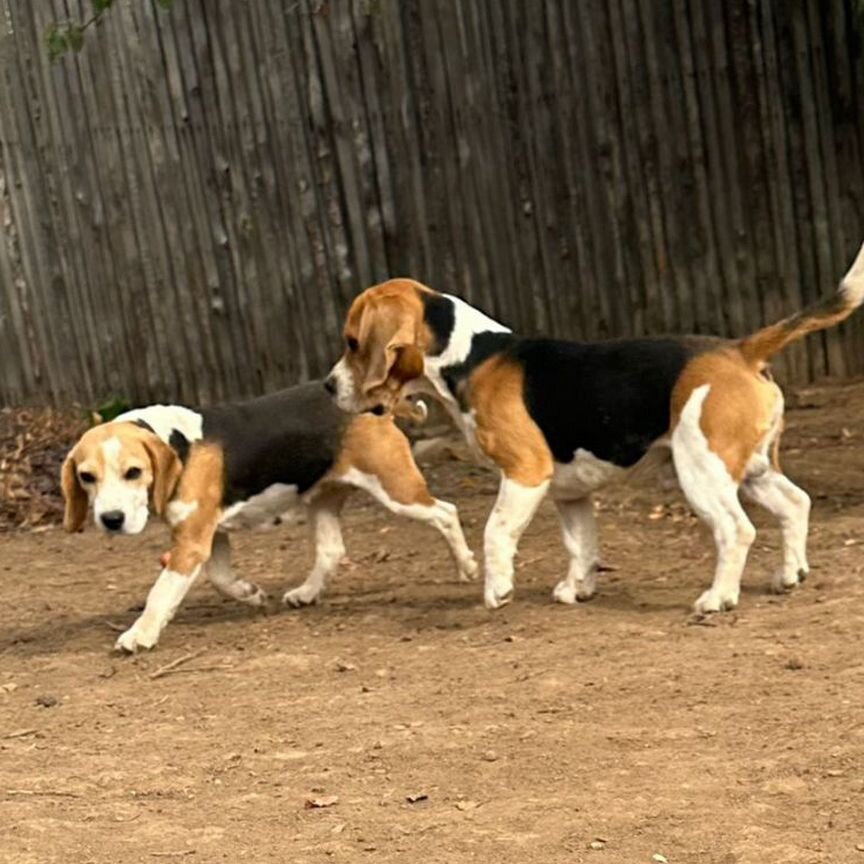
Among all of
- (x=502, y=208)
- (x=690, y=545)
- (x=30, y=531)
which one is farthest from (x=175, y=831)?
(x=502, y=208)

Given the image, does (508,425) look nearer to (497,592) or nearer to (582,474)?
(582,474)

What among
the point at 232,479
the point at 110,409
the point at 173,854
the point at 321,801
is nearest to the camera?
the point at 173,854

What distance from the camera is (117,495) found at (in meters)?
7.55

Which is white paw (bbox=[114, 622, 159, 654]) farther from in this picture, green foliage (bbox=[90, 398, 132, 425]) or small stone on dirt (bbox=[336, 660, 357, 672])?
green foliage (bbox=[90, 398, 132, 425])

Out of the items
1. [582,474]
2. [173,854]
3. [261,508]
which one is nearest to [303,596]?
[261,508]

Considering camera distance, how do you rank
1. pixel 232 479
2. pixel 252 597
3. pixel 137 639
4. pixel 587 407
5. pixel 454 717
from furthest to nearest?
pixel 252 597, pixel 232 479, pixel 137 639, pixel 587 407, pixel 454 717

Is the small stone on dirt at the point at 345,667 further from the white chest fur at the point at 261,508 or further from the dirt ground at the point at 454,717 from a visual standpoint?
the white chest fur at the point at 261,508

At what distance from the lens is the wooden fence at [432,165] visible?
38.3ft

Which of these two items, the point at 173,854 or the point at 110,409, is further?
the point at 110,409

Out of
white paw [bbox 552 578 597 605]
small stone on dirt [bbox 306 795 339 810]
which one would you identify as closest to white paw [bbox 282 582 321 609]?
white paw [bbox 552 578 597 605]

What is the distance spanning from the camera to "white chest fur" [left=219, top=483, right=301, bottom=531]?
26.8ft

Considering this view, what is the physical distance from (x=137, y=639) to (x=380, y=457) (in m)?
1.39

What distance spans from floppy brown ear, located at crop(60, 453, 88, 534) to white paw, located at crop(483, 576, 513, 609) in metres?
1.82

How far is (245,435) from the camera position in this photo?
26.8 ft
